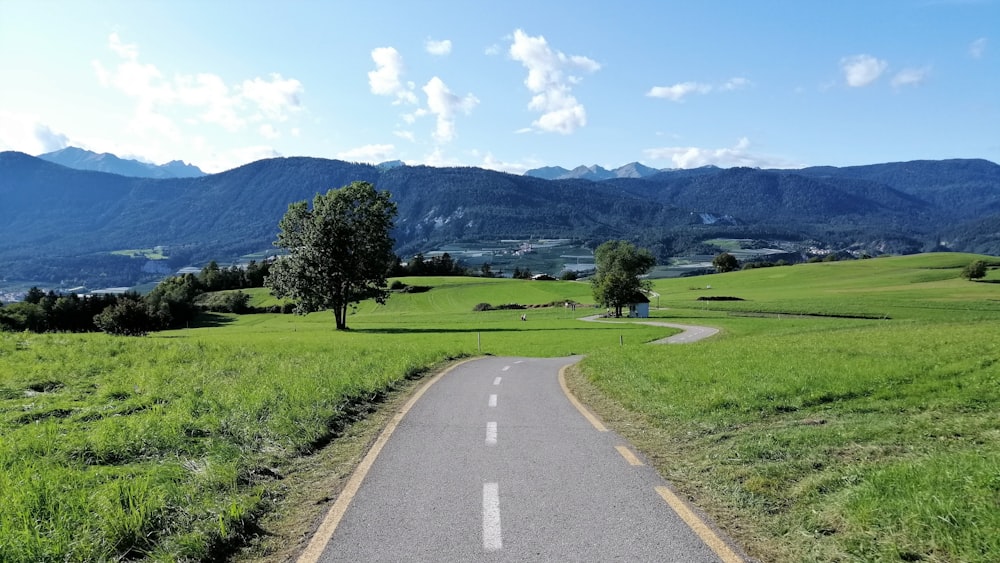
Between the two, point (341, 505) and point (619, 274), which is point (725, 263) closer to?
point (619, 274)

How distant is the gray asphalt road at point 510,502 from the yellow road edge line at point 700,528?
0.04 meters

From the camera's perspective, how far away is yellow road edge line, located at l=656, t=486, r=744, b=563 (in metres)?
5.15

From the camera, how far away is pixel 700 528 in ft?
19.0

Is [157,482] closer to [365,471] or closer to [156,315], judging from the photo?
[365,471]

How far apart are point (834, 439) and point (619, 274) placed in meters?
80.2

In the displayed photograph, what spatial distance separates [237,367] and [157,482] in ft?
40.0

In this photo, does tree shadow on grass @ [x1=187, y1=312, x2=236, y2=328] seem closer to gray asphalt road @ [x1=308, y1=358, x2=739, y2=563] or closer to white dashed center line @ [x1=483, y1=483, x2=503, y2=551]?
gray asphalt road @ [x1=308, y1=358, x2=739, y2=563]

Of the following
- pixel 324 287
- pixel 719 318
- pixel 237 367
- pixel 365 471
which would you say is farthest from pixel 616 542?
pixel 719 318

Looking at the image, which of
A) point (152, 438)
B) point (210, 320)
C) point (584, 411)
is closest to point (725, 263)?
point (210, 320)

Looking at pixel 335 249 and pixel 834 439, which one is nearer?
pixel 834 439

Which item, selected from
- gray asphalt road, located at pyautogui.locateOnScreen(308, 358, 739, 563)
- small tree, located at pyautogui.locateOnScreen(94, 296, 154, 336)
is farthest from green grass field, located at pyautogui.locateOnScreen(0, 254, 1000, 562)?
Answer: small tree, located at pyautogui.locateOnScreen(94, 296, 154, 336)

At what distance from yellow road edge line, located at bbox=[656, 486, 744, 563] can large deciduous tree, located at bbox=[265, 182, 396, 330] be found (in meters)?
56.6

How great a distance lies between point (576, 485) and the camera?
23.7ft

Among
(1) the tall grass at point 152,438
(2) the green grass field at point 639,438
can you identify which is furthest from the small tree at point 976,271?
(1) the tall grass at point 152,438
